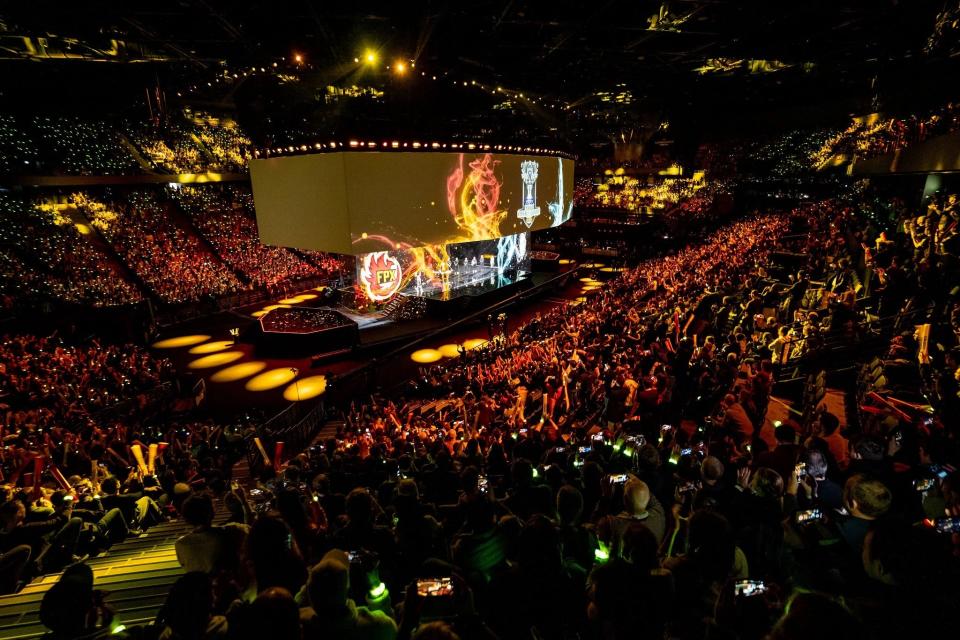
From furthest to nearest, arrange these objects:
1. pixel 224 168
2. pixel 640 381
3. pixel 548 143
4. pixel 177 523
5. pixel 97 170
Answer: pixel 224 168
pixel 548 143
pixel 97 170
pixel 640 381
pixel 177 523

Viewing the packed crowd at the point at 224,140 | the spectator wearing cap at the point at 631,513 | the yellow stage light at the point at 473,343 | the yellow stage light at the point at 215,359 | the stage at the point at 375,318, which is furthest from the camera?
the packed crowd at the point at 224,140

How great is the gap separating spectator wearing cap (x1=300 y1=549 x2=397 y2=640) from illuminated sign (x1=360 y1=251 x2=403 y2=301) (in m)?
16.4

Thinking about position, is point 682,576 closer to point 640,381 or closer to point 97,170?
point 640,381

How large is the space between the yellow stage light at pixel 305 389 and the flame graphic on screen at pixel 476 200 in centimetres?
649

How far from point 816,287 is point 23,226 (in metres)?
23.5

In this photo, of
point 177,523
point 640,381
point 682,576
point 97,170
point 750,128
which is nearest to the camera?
point 682,576

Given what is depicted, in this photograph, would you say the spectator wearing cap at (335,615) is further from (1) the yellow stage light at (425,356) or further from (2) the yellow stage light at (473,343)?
(2) the yellow stage light at (473,343)

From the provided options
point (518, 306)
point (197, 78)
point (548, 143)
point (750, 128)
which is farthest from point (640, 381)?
point (750, 128)

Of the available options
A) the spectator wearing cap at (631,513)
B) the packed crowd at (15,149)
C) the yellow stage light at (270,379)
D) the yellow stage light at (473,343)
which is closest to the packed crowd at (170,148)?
the packed crowd at (15,149)

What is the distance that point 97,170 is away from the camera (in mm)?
18219

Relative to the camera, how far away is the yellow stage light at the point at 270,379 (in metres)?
12.4

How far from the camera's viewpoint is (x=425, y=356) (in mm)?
14688

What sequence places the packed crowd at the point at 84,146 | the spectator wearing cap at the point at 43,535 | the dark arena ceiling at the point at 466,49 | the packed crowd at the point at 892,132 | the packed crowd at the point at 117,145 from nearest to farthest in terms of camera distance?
the spectator wearing cap at the point at 43,535, the dark arena ceiling at the point at 466,49, the packed crowd at the point at 892,132, the packed crowd at the point at 117,145, the packed crowd at the point at 84,146

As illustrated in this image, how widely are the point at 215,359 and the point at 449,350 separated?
286 inches
